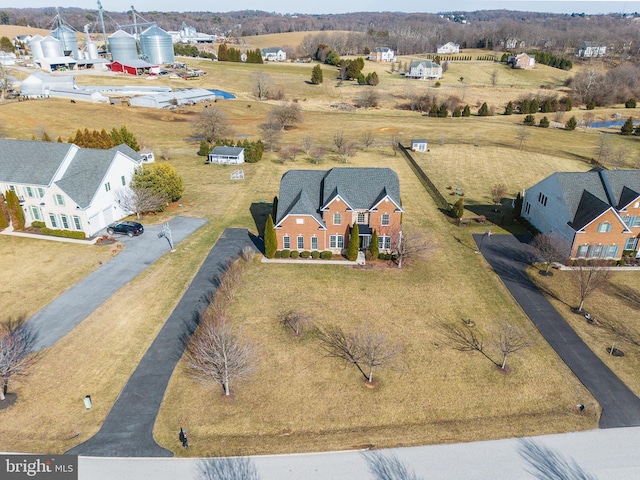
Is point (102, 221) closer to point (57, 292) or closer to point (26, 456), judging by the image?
point (57, 292)

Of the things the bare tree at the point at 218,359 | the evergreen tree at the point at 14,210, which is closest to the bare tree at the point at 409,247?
the bare tree at the point at 218,359

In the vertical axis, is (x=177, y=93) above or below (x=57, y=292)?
above

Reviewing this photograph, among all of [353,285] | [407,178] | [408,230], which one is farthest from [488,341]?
[407,178]

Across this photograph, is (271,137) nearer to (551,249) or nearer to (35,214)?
(35,214)

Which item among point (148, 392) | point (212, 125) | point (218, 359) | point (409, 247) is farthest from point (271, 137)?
point (148, 392)

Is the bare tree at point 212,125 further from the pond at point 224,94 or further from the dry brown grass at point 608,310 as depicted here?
the dry brown grass at point 608,310

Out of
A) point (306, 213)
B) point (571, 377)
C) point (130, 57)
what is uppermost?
point (130, 57)
